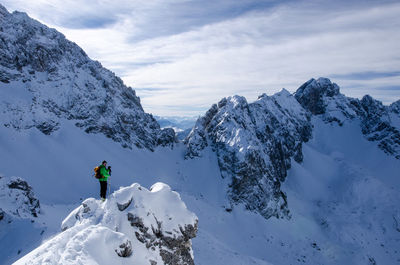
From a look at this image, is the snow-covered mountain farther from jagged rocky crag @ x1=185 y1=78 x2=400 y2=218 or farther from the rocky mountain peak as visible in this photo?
the rocky mountain peak

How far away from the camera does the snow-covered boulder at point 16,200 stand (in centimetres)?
1768

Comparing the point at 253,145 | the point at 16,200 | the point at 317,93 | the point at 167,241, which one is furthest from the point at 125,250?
the point at 317,93

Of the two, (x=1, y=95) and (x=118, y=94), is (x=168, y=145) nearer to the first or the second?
(x=118, y=94)

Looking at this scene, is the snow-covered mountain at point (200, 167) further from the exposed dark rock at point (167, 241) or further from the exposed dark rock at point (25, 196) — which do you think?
the exposed dark rock at point (167, 241)

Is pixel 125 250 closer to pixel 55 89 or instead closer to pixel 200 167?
pixel 200 167

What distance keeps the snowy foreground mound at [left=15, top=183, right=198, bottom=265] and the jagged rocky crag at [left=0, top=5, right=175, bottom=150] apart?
30691 mm

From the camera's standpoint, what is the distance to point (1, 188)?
1888 cm

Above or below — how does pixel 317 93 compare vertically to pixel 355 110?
above

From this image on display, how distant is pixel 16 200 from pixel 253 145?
3533 cm

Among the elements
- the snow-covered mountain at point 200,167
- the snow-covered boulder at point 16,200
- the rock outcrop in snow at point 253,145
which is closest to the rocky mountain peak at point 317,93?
the rock outcrop in snow at point 253,145

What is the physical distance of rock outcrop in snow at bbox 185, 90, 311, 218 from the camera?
135ft

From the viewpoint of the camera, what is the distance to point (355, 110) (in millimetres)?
78625

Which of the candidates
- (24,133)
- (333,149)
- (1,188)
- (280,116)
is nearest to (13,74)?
(24,133)

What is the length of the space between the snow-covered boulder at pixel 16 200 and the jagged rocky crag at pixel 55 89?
1673 centimetres
